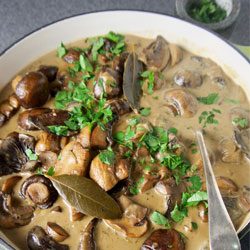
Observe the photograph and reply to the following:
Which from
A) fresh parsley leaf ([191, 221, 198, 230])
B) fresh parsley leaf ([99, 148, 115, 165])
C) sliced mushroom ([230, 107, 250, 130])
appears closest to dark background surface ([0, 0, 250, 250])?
sliced mushroom ([230, 107, 250, 130])

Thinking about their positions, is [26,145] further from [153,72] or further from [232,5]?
[232,5]

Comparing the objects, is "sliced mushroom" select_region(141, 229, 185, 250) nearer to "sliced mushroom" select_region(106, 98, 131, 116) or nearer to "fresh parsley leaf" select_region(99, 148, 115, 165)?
"fresh parsley leaf" select_region(99, 148, 115, 165)

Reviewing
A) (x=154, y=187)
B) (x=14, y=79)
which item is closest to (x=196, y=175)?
(x=154, y=187)

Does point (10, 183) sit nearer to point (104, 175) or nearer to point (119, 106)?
point (104, 175)

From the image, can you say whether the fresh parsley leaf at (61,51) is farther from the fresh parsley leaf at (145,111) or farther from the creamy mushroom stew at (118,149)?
the fresh parsley leaf at (145,111)

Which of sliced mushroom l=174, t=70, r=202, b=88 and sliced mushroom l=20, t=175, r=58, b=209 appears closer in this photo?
sliced mushroom l=20, t=175, r=58, b=209

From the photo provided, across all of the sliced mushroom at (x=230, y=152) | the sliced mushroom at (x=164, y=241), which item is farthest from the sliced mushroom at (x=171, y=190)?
the sliced mushroom at (x=230, y=152)
